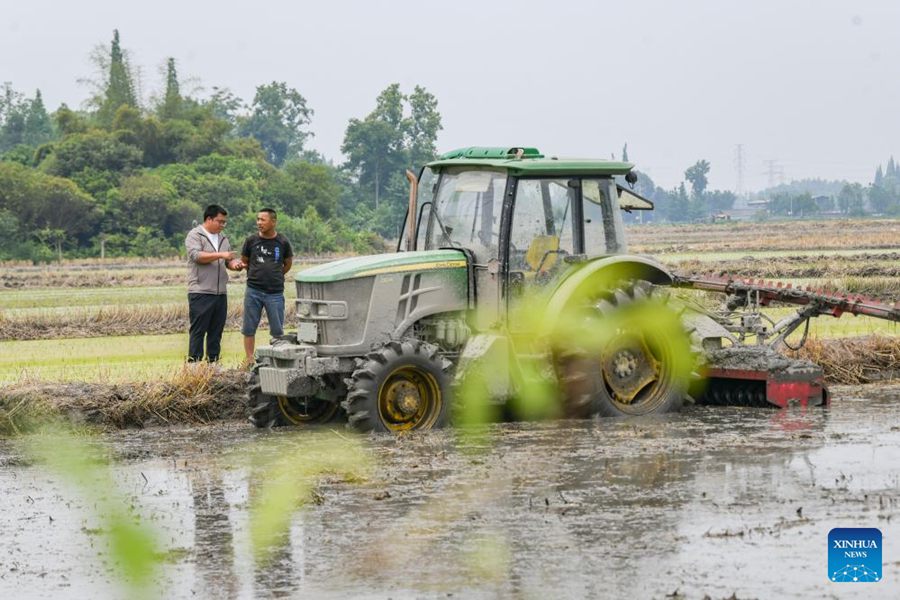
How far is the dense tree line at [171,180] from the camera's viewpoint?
193 ft

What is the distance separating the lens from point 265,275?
47.2 ft

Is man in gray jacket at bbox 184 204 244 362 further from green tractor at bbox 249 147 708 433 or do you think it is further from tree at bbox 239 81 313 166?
tree at bbox 239 81 313 166

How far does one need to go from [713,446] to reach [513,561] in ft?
13.2

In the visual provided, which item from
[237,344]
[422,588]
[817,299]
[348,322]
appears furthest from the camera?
[237,344]

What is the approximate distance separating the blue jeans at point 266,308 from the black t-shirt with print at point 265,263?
2.3 inches

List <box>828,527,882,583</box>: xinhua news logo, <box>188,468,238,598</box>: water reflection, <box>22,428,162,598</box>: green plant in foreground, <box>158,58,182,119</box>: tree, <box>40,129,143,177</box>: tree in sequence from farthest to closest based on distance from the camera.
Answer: <box>158,58,182,119</box>: tree
<box>40,129,143,177</box>: tree
<box>188,468,238,598</box>: water reflection
<box>828,527,882,583</box>: xinhua news logo
<box>22,428,162,598</box>: green plant in foreground

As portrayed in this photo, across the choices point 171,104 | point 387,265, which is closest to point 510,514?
point 387,265

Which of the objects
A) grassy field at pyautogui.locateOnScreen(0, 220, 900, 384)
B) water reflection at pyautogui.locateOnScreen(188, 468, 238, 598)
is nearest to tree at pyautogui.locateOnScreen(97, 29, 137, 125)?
grassy field at pyautogui.locateOnScreen(0, 220, 900, 384)

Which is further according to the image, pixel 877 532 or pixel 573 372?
pixel 573 372

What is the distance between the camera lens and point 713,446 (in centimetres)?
1101

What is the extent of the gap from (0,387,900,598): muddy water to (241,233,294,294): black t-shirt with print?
2451 mm

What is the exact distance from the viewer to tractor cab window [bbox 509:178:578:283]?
12609 millimetres

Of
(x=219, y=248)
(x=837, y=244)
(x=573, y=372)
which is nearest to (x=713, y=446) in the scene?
(x=573, y=372)

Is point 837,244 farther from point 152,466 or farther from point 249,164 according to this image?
point 152,466
